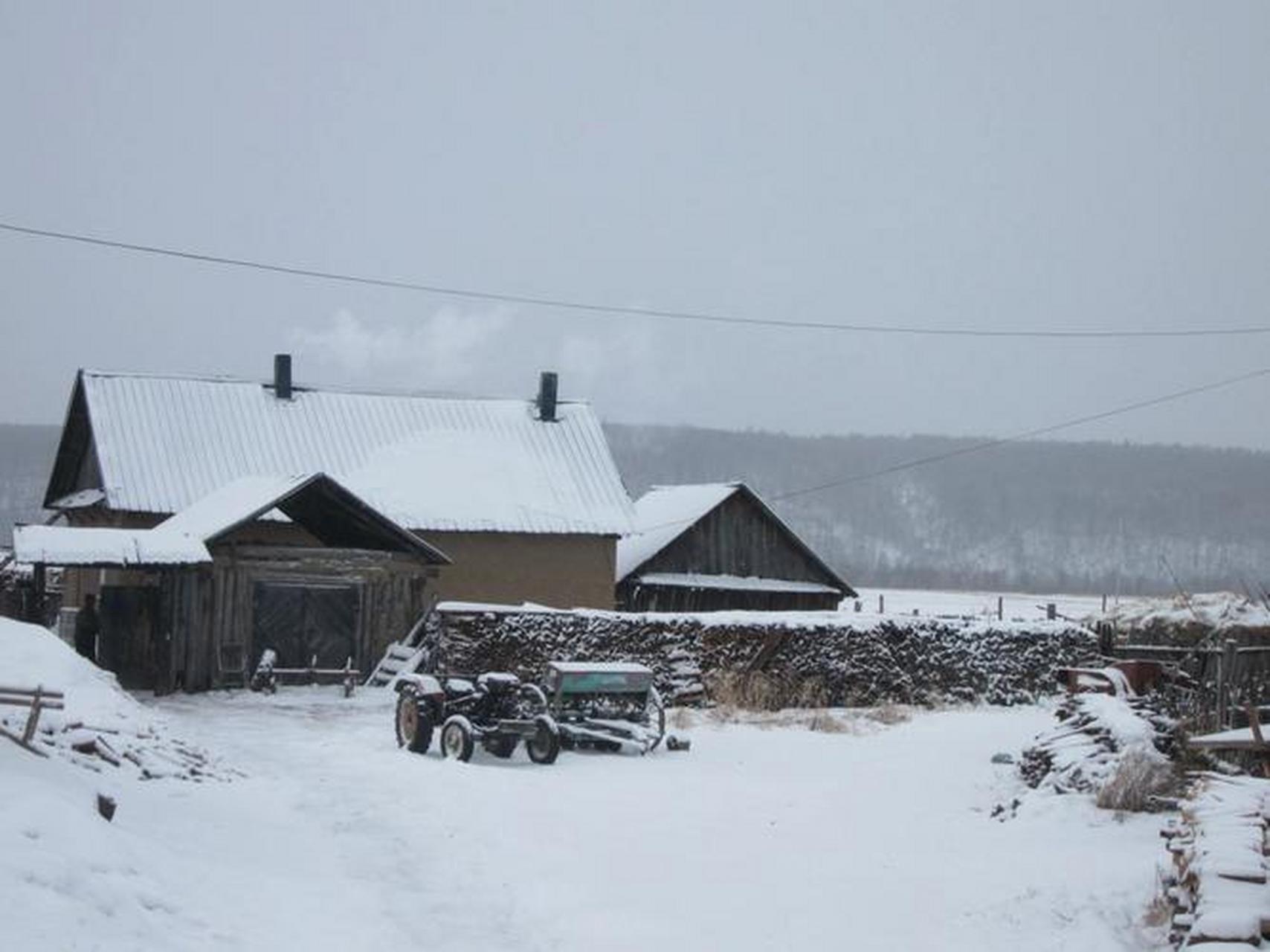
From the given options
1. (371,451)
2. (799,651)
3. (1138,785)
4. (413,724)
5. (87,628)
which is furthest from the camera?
(371,451)

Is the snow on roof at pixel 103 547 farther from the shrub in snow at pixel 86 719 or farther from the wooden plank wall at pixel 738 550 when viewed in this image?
the wooden plank wall at pixel 738 550

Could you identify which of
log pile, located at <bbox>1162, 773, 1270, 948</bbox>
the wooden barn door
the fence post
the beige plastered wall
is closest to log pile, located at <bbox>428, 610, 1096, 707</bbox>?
the wooden barn door

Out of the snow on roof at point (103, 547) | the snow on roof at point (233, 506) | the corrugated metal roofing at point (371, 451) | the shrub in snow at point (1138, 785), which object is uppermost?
the corrugated metal roofing at point (371, 451)

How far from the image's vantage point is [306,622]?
93.5ft

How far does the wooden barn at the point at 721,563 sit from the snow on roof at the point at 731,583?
0.02m

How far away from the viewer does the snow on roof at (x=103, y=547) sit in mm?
24719

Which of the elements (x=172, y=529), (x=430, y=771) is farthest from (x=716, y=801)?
(x=172, y=529)

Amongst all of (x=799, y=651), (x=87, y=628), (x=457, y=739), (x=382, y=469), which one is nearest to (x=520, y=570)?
(x=382, y=469)

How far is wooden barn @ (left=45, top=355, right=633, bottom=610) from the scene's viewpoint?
35156mm

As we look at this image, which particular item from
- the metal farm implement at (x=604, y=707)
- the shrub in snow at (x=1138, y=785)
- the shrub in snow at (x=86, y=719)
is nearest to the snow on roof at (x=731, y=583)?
the metal farm implement at (x=604, y=707)

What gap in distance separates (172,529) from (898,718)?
1299 centimetres

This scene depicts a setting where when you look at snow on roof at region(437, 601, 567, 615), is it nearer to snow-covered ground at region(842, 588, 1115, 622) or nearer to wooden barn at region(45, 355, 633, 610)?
wooden barn at region(45, 355, 633, 610)

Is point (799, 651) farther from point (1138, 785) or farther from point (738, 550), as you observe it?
point (738, 550)

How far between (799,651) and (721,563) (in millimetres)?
13737
